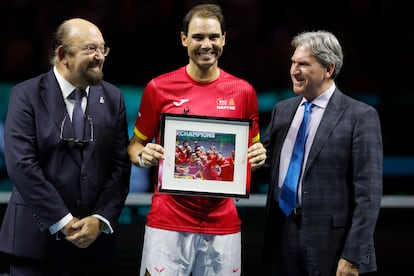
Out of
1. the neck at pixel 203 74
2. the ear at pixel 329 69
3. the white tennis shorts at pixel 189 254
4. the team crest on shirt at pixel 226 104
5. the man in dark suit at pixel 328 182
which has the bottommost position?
the white tennis shorts at pixel 189 254

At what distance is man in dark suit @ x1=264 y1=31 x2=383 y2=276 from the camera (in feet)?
10.1

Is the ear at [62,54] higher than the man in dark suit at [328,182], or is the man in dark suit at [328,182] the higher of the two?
the ear at [62,54]

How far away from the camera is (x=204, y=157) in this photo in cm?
316

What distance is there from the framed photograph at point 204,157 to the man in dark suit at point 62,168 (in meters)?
0.23

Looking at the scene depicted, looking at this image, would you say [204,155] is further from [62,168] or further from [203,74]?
[62,168]

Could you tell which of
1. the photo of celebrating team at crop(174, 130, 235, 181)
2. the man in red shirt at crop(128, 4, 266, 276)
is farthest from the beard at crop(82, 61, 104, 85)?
the photo of celebrating team at crop(174, 130, 235, 181)

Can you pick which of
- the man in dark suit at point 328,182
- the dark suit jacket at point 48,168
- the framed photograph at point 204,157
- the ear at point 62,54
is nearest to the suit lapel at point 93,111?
the dark suit jacket at point 48,168

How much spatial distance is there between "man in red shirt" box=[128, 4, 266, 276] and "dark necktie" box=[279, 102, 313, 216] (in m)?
0.14

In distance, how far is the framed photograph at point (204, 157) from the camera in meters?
3.15

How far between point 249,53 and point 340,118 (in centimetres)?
207

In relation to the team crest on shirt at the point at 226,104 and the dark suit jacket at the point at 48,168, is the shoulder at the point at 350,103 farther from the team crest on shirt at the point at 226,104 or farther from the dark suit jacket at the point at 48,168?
the dark suit jacket at the point at 48,168

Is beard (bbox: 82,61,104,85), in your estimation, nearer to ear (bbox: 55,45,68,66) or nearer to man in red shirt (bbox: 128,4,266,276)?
ear (bbox: 55,45,68,66)

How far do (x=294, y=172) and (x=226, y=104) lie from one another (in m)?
0.38

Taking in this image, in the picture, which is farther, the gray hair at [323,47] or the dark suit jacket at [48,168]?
the gray hair at [323,47]
